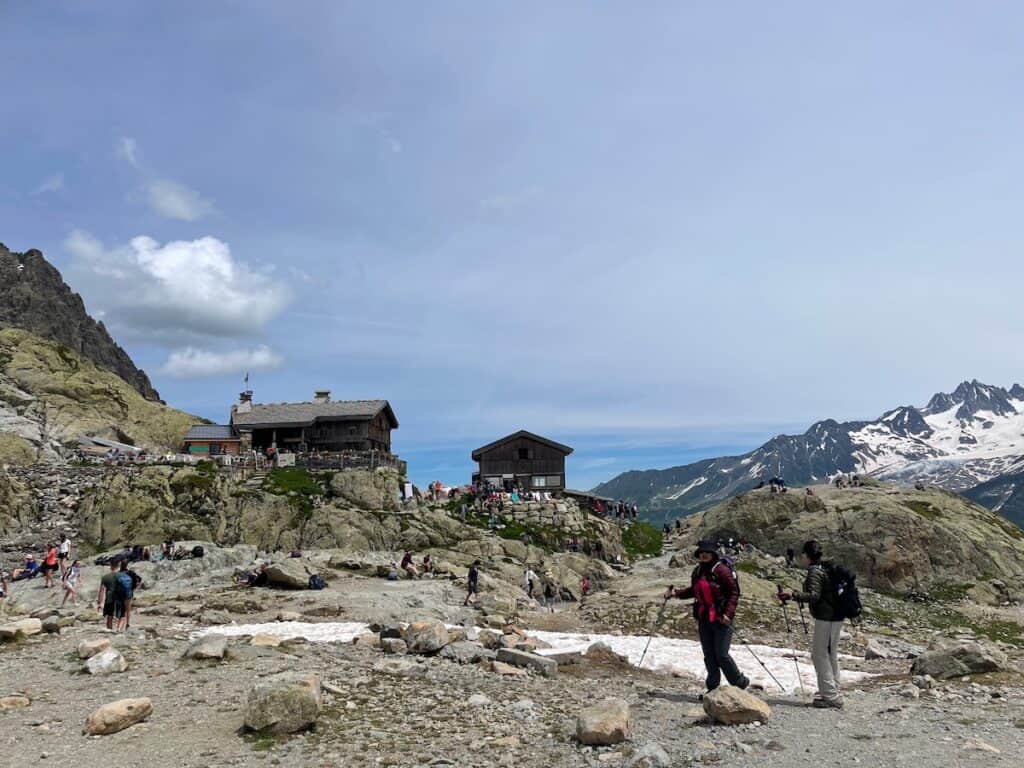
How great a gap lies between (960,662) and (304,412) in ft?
236

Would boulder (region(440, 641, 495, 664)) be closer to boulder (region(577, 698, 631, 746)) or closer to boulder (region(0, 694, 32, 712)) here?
boulder (region(577, 698, 631, 746))

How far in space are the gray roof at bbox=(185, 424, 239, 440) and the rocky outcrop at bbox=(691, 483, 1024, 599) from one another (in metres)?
55.9

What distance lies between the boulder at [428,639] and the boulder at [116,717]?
7.38 m

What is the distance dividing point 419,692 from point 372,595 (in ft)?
61.9

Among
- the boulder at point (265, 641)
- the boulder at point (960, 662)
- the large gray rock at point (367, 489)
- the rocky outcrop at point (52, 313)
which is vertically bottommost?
the boulder at point (960, 662)

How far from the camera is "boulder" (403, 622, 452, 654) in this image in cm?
1702

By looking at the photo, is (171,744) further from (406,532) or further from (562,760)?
(406,532)

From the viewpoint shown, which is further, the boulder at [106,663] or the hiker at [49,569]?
the hiker at [49,569]

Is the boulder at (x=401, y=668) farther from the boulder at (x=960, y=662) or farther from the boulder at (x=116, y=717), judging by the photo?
the boulder at (x=960, y=662)

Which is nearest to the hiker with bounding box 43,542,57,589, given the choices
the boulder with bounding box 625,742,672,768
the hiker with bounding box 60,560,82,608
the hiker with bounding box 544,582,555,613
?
the hiker with bounding box 60,560,82,608

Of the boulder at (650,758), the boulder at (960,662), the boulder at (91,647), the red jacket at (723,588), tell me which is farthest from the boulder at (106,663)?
the boulder at (960,662)

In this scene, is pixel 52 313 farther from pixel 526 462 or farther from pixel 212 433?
pixel 526 462

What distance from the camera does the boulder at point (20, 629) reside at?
17453 mm

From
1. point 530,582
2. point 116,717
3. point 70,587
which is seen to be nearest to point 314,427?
point 530,582
